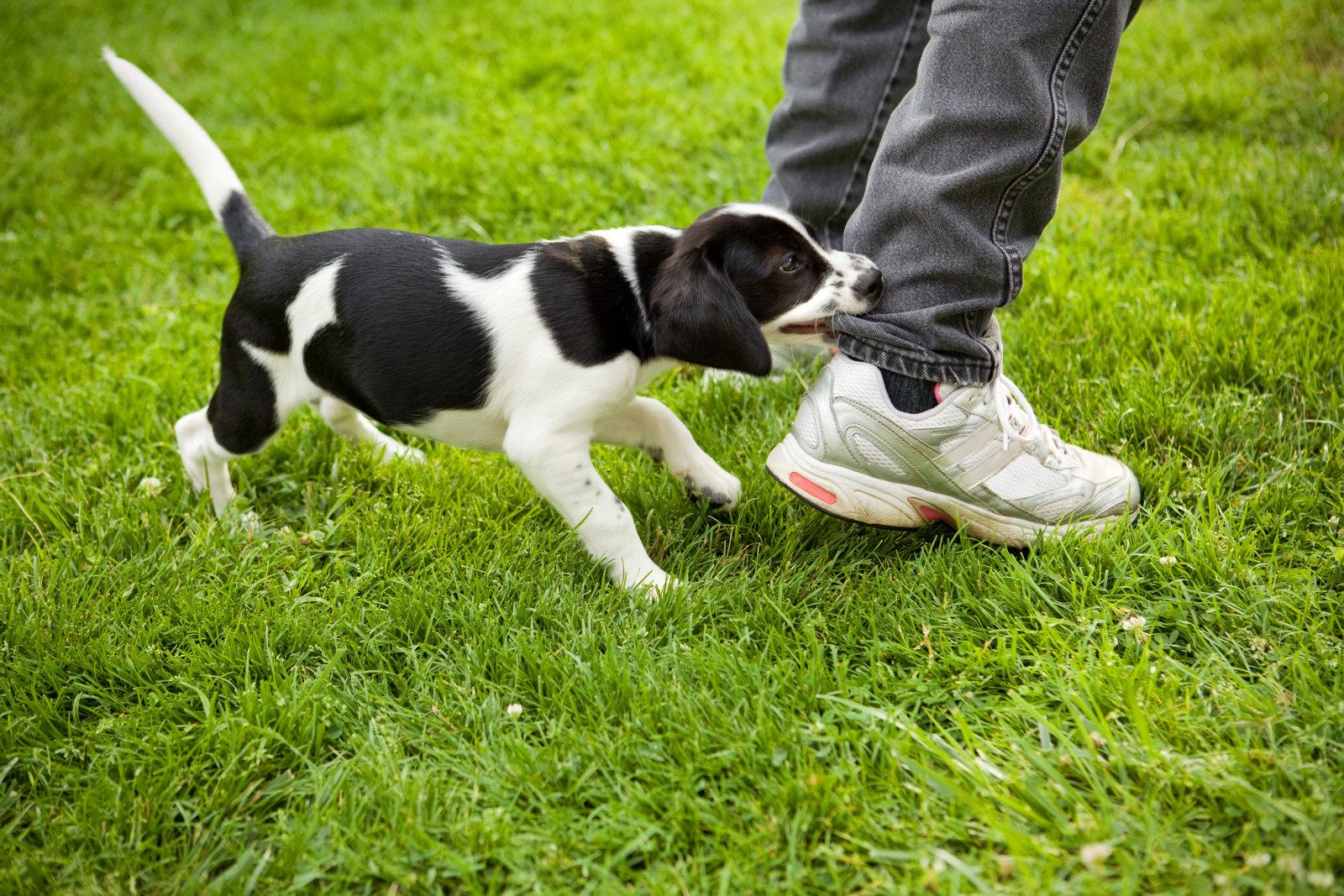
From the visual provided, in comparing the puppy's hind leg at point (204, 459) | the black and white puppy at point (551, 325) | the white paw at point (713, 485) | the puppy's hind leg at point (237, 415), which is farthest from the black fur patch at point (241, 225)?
the white paw at point (713, 485)

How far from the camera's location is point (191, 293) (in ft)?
12.9

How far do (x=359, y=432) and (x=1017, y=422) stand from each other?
182 cm

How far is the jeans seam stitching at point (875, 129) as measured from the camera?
3090 millimetres

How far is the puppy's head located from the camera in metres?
2.16

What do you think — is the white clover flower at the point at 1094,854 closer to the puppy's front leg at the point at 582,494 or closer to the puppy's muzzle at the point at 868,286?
the puppy's front leg at the point at 582,494

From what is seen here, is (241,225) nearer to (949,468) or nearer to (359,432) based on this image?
(359,432)

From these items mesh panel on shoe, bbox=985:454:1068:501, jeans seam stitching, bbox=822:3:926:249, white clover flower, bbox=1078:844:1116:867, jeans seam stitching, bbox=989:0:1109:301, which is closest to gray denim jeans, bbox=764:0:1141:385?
jeans seam stitching, bbox=989:0:1109:301

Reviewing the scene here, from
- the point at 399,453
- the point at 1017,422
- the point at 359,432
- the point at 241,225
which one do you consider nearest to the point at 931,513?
the point at 1017,422

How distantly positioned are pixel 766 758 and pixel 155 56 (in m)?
6.29

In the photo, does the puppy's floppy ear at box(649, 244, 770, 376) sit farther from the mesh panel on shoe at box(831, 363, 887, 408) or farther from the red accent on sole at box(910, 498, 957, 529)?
the red accent on sole at box(910, 498, 957, 529)

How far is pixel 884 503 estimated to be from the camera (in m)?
2.41

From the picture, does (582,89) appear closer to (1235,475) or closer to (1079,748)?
(1235,475)

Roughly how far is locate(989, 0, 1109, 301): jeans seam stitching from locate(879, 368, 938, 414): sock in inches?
9.9

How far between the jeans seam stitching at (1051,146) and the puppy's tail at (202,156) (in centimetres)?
182
